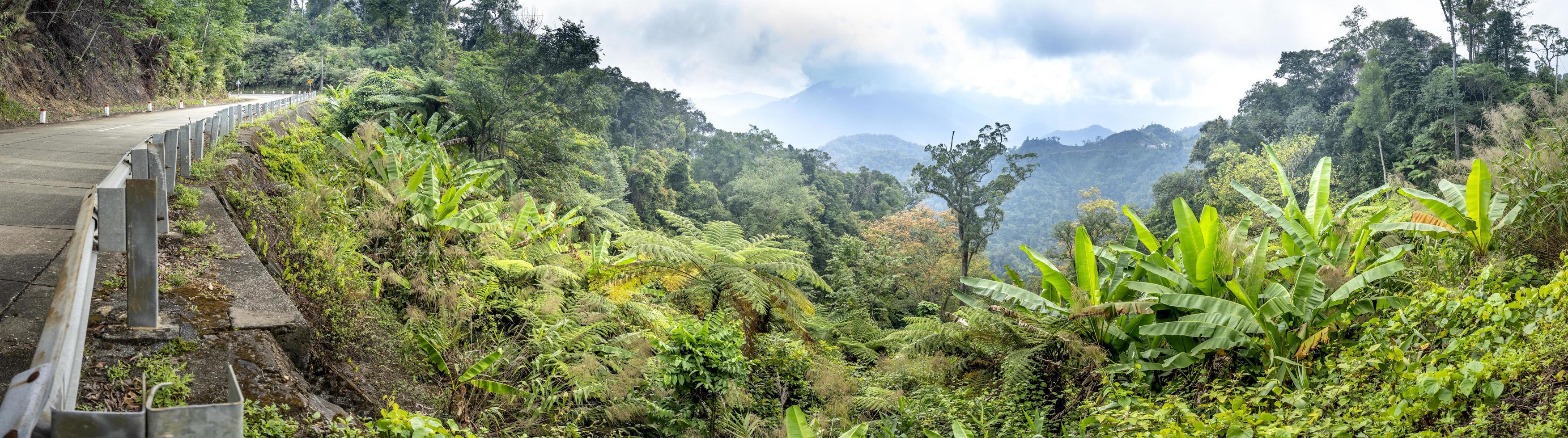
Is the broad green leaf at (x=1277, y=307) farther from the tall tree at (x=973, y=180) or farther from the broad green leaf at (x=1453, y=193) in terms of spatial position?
the tall tree at (x=973, y=180)

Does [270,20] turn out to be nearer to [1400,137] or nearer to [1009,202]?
[1400,137]

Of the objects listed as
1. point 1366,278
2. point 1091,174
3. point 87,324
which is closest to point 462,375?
point 87,324

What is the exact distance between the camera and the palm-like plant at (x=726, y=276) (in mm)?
6926

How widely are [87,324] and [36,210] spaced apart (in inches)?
132

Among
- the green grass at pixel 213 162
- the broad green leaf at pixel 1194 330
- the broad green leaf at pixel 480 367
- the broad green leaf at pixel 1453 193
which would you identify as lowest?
the broad green leaf at pixel 480 367

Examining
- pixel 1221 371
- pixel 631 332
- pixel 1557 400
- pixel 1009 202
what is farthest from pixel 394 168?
pixel 1009 202

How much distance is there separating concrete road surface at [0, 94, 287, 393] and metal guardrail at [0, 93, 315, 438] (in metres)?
0.30

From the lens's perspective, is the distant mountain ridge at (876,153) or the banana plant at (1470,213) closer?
the banana plant at (1470,213)

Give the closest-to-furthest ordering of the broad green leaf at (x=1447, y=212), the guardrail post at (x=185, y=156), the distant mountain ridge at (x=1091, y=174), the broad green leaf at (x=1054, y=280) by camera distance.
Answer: the broad green leaf at (x=1447, y=212) → the broad green leaf at (x=1054, y=280) → the guardrail post at (x=185, y=156) → the distant mountain ridge at (x=1091, y=174)

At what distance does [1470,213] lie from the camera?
151 inches

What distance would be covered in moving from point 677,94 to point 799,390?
51.5m

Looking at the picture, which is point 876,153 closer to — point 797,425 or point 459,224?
point 459,224

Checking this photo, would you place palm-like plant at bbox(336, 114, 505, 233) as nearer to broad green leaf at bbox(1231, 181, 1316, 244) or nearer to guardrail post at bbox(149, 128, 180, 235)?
guardrail post at bbox(149, 128, 180, 235)

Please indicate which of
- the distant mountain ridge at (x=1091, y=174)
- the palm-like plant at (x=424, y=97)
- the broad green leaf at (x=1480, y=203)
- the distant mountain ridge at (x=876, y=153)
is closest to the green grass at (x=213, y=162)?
the palm-like plant at (x=424, y=97)
